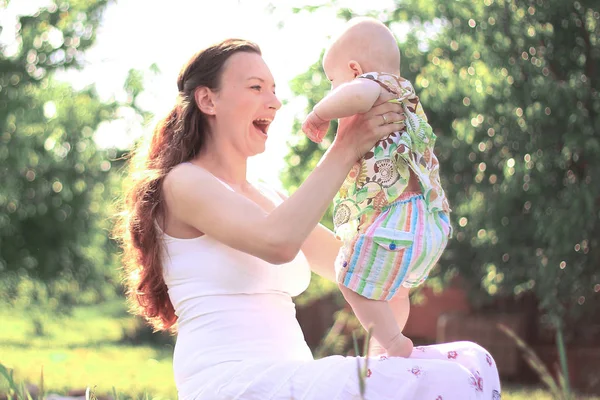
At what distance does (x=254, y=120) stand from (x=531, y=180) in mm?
4687

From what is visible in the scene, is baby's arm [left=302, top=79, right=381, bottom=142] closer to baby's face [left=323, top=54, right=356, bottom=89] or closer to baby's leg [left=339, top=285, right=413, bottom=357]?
baby's face [left=323, top=54, right=356, bottom=89]

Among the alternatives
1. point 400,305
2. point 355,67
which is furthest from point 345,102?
point 400,305

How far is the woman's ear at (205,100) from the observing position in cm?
290

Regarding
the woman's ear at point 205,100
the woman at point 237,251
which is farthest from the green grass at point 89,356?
the woman's ear at point 205,100

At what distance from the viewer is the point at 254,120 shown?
2898mm

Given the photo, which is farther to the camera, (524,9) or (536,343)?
(536,343)

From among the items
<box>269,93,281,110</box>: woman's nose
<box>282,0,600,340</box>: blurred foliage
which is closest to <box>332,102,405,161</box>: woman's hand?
<box>269,93,281,110</box>: woman's nose

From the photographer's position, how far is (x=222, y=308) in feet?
8.64

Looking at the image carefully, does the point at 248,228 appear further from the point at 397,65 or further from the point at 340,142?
the point at 397,65

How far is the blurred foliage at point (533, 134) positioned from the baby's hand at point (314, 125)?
4.34 meters

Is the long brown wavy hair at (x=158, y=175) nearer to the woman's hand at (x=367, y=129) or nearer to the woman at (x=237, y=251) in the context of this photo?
the woman at (x=237, y=251)

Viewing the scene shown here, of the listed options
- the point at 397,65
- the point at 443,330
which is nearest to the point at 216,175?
the point at 397,65

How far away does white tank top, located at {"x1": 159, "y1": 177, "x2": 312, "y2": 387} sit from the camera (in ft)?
8.57

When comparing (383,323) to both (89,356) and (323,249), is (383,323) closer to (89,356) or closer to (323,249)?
(323,249)
